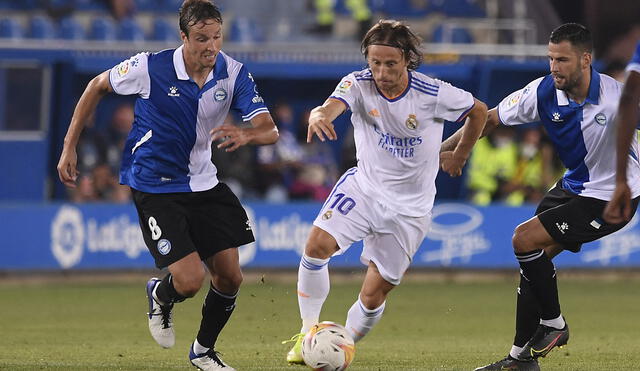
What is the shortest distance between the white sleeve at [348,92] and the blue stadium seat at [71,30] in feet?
45.3

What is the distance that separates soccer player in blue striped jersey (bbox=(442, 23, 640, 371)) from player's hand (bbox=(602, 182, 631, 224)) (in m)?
1.56

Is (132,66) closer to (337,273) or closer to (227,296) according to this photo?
(227,296)

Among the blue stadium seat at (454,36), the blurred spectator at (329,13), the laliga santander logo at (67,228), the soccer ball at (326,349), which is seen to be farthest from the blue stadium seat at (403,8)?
the soccer ball at (326,349)

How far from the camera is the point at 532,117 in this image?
29.0 ft

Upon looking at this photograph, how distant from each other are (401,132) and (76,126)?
213 centimetres

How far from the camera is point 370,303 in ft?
27.6

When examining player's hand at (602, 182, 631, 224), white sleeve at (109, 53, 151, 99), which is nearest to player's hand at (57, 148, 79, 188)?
white sleeve at (109, 53, 151, 99)

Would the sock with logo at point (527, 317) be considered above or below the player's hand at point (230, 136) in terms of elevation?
below

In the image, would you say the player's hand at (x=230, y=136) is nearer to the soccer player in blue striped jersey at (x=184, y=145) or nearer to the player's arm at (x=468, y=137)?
the soccer player in blue striped jersey at (x=184, y=145)

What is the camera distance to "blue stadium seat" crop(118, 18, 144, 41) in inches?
851

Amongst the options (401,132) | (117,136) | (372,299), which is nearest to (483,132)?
(401,132)

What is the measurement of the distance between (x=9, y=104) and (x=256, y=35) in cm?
468

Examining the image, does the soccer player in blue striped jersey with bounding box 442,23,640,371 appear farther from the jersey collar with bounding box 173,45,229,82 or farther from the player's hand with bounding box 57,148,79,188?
the player's hand with bounding box 57,148,79,188

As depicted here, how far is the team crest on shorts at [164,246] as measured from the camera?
833 centimetres
